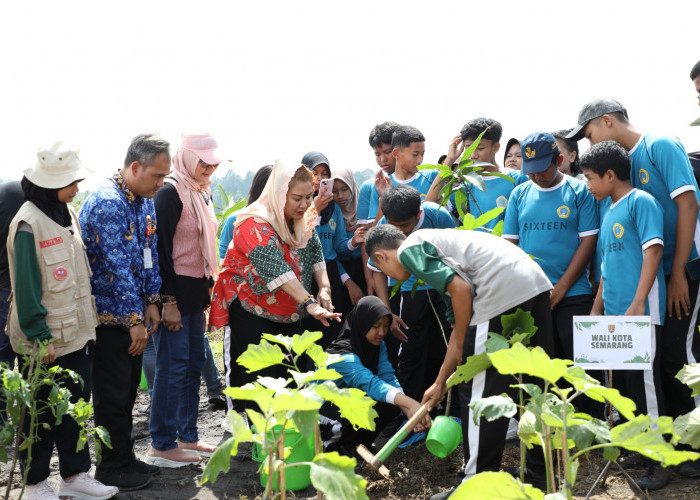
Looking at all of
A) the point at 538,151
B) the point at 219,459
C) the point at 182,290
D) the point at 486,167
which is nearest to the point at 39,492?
the point at 182,290

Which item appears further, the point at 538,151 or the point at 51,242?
the point at 538,151

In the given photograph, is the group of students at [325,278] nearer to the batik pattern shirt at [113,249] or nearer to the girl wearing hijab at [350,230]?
the batik pattern shirt at [113,249]

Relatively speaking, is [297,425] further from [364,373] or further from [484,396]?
[364,373]

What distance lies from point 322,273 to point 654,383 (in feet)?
6.17

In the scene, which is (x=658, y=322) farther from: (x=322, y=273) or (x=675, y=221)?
(x=322, y=273)

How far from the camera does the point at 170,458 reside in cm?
376

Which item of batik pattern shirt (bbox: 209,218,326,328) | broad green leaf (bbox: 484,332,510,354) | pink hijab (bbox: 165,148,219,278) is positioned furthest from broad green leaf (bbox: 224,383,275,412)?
pink hijab (bbox: 165,148,219,278)

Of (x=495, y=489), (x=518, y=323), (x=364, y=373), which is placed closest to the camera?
(x=495, y=489)

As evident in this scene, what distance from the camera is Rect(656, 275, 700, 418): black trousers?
3242 millimetres

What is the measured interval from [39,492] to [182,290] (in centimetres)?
128

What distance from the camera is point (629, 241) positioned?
328 centimetres

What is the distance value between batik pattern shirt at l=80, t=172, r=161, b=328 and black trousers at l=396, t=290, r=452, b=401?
1.64m

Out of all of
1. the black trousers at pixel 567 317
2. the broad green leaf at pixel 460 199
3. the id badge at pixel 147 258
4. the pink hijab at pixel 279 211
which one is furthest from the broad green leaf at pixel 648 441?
the id badge at pixel 147 258

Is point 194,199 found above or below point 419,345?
above
